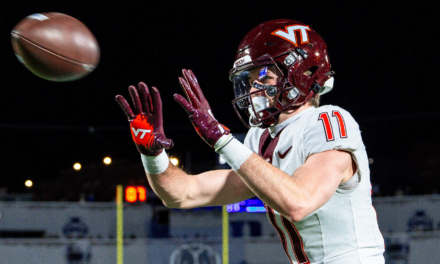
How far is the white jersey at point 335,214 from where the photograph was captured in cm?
186

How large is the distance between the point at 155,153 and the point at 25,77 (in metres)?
10.7

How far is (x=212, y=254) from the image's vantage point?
Answer: 30.3 feet

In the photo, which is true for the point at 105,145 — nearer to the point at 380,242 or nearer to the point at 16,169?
the point at 16,169

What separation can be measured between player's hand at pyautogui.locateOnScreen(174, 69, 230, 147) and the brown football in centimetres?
110

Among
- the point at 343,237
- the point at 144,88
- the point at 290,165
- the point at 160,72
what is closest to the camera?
the point at 343,237

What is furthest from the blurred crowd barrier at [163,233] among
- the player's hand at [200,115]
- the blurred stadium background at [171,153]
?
the player's hand at [200,115]

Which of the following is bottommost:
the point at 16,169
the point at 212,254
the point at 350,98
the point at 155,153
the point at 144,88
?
the point at 212,254

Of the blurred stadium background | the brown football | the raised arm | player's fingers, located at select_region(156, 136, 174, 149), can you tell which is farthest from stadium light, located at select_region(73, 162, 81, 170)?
player's fingers, located at select_region(156, 136, 174, 149)

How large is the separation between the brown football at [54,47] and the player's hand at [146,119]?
2.50 feet

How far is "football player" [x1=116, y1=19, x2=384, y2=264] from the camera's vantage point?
1740 mm

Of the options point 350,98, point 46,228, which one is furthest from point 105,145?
point 350,98

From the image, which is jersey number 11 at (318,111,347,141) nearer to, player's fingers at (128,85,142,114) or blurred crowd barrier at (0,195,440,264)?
player's fingers at (128,85,142,114)

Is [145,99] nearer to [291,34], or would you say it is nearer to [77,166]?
[291,34]

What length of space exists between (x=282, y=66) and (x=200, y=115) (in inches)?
21.4
